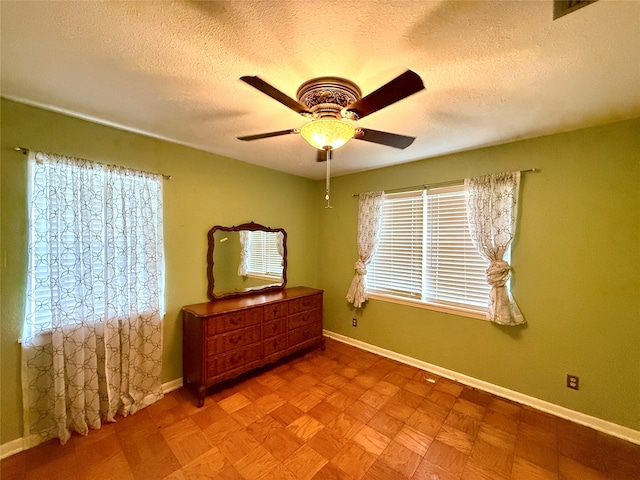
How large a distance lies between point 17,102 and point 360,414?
3.49 m

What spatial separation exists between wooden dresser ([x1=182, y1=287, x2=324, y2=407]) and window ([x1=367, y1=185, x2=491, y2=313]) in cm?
108

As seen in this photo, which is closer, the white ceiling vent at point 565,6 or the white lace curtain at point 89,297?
the white ceiling vent at point 565,6

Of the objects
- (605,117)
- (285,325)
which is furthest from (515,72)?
(285,325)

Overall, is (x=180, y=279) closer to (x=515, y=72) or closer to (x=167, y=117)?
(x=167, y=117)

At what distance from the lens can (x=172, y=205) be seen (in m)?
2.48

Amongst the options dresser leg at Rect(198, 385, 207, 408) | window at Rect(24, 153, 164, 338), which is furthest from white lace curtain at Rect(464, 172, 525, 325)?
window at Rect(24, 153, 164, 338)

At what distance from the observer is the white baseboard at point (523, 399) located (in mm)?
1940

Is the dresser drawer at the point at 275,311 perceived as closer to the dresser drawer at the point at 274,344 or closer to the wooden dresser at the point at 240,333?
the wooden dresser at the point at 240,333

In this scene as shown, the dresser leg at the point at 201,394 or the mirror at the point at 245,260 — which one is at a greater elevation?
the mirror at the point at 245,260

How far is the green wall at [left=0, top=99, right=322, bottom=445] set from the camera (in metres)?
1.73

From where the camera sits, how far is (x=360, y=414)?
7.13ft

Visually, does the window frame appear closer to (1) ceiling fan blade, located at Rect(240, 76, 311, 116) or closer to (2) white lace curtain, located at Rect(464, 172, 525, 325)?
(2) white lace curtain, located at Rect(464, 172, 525, 325)

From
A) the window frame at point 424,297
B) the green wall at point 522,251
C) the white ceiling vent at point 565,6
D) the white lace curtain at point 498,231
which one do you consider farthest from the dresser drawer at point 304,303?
the white ceiling vent at point 565,6

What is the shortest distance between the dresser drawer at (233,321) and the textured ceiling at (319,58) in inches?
67.7
